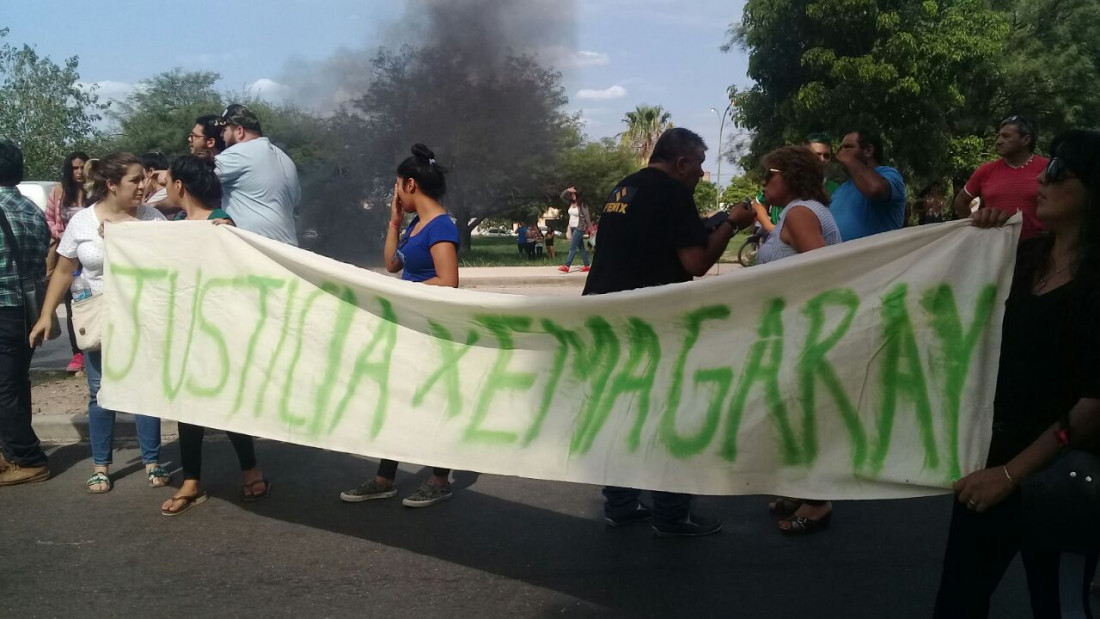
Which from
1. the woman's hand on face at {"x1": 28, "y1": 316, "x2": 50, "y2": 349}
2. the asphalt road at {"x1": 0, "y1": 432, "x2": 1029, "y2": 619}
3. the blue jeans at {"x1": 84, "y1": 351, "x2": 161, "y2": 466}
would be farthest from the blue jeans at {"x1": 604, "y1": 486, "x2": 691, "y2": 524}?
the woman's hand on face at {"x1": 28, "y1": 316, "x2": 50, "y2": 349}

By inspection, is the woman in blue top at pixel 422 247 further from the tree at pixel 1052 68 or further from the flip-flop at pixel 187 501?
the tree at pixel 1052 68

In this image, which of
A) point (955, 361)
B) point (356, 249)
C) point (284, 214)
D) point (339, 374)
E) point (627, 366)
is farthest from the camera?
point (356, 249)

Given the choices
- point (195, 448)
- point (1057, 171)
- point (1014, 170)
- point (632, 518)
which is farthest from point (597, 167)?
point (1057, 171)

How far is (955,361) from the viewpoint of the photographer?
275 cm

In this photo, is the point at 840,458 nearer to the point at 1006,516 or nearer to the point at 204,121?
the point at 1006,516

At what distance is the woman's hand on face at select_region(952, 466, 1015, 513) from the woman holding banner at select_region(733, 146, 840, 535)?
1.71m

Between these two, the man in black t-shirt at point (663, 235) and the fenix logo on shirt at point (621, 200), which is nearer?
the man in black t-shirt at point (663, 235)

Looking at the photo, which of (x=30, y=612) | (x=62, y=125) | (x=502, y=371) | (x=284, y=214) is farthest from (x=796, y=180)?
(x=62, y=125)

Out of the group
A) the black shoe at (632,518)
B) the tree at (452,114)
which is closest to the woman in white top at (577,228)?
the tree at (452,114)

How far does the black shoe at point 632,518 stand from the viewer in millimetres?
4398

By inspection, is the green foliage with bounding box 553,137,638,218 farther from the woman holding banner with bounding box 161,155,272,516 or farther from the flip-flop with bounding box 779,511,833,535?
the flip-flop with bounding box 779,511,833,535

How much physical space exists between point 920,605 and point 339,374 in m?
2.44

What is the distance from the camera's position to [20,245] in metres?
5.04

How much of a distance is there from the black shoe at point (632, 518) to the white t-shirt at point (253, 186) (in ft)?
7.98
